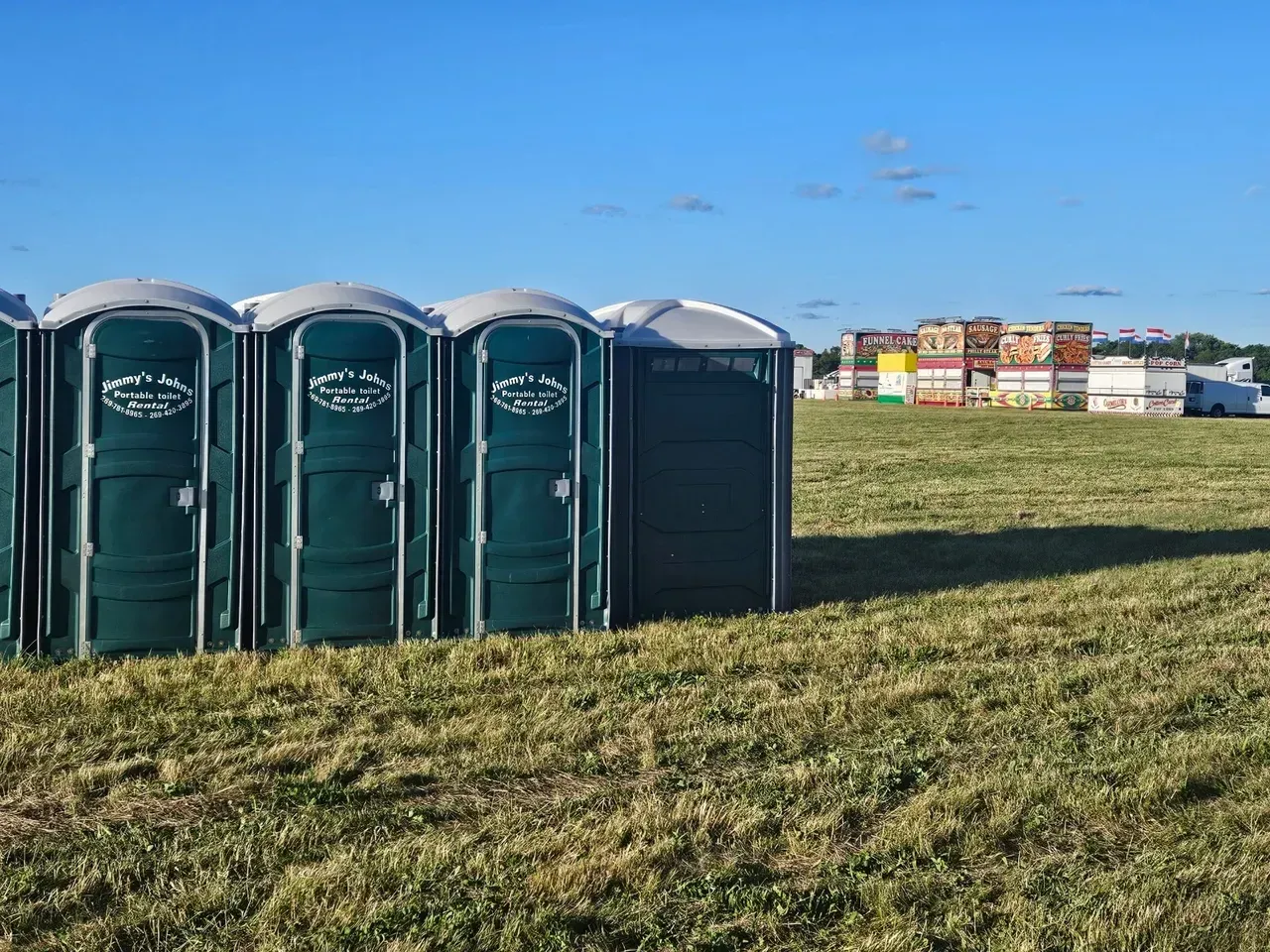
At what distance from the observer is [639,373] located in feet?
26.8

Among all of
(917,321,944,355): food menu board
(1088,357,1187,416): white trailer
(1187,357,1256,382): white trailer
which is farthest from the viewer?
(917,321,944,355): food menu board

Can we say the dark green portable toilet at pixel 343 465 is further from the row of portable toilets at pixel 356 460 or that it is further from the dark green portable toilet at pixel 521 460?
the dark green portable toilet at pixel 521 460

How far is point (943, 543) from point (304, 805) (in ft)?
29.5

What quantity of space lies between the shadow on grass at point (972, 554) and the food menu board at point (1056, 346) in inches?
1673

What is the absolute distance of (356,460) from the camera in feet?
24.5

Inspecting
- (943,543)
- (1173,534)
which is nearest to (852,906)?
(943,543)

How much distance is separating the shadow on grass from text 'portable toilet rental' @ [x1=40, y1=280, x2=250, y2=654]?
3.96 metres

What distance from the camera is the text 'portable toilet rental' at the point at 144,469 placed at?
7.06 meters

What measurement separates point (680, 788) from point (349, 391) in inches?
139

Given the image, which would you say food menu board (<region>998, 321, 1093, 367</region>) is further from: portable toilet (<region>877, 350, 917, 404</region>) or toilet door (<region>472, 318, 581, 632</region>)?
toilet door (<region>472, 318, 581, 632</region>)

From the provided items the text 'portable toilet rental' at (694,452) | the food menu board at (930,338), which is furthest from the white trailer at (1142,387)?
the text 'portable toilet rental' at (694,452)

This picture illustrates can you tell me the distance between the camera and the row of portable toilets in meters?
7.07

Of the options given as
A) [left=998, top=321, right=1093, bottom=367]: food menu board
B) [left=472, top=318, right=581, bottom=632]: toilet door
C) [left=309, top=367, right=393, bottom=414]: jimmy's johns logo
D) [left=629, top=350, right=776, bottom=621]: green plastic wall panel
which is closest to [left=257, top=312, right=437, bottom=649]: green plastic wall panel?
[left=309, top=367, right=393, bottom=414]: jimmy's johns logo

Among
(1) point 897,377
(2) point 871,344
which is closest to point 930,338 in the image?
(1) point 897,377
